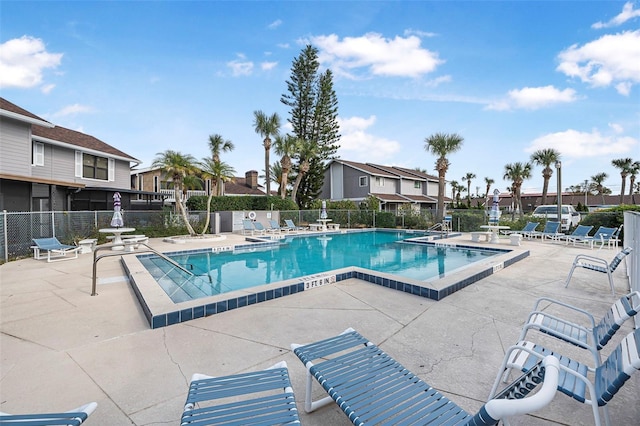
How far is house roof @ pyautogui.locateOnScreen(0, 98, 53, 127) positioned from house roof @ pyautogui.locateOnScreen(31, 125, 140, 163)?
1.97m

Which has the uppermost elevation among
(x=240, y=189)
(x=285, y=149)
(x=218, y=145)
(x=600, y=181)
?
(x=218, y=145)

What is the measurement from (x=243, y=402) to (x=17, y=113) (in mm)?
15318

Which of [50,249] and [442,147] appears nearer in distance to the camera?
[50,249]

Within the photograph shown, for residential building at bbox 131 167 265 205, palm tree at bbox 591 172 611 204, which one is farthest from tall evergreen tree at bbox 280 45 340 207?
palm tree at bbox 591 172 611 204

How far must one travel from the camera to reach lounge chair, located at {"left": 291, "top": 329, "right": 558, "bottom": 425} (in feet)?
5.41

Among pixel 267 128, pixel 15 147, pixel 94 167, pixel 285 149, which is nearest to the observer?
pixel 15 147

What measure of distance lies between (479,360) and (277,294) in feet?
10.3

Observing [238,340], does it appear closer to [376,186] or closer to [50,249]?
A: [50,249]

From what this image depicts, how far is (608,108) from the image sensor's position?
45.5ft

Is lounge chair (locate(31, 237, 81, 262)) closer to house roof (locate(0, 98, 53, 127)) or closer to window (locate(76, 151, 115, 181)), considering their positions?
house roof (locate(0, 98, 53, 127))

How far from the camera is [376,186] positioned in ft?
90.3

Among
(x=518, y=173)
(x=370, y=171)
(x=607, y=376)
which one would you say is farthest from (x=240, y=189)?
(x=518, y=173)

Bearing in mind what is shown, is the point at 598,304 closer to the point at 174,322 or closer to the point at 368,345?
the point at 368,345

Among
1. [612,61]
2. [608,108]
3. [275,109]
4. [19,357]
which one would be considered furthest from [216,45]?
[608,108]
